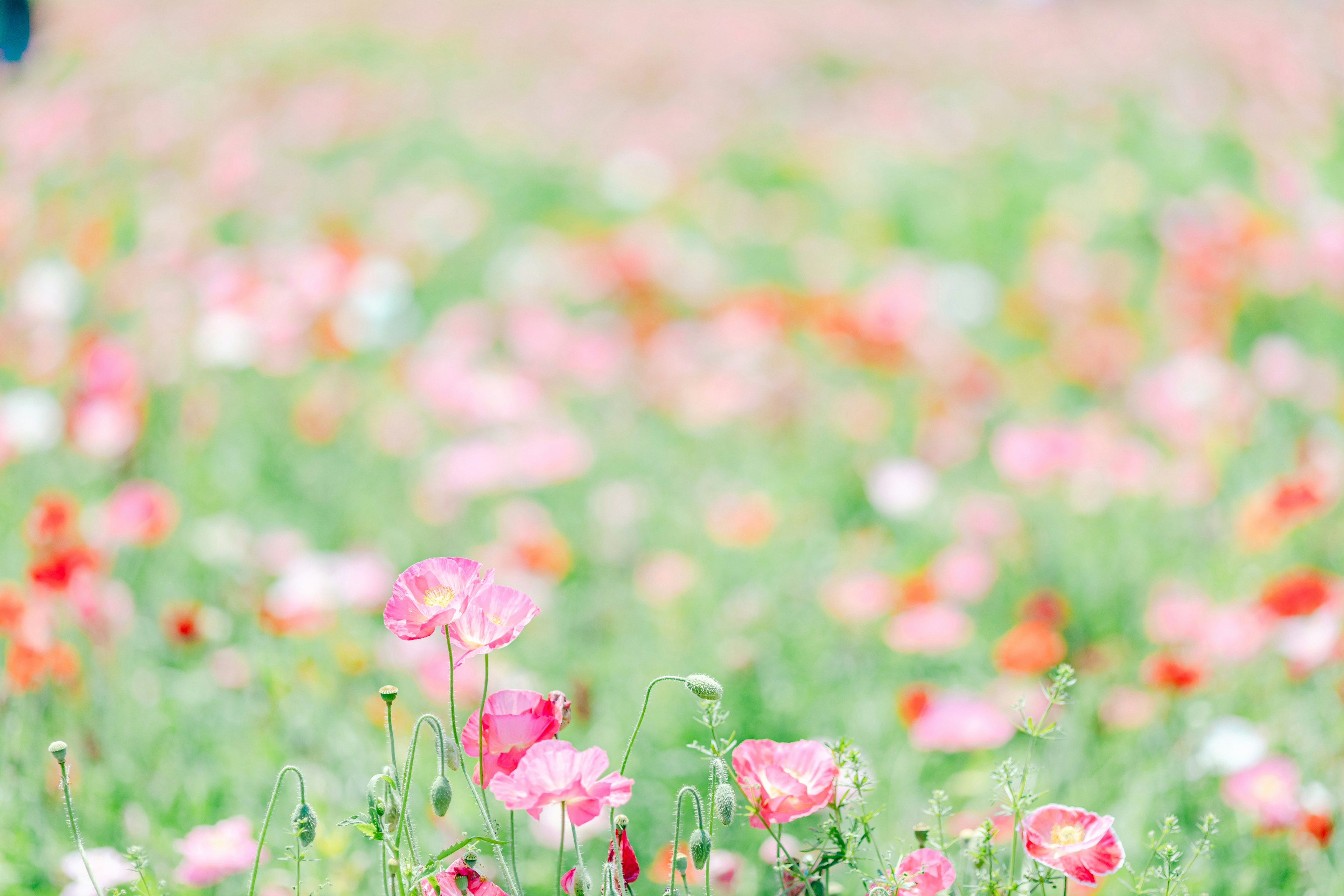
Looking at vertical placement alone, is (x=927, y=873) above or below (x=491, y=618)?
below

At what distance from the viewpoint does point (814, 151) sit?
3705 mm

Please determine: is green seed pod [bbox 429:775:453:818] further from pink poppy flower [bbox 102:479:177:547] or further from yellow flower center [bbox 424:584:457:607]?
pink poppy flower [bbox 102:479:177:547]

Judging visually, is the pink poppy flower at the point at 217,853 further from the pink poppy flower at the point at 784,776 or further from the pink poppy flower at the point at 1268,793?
the pink poppy flower at the point at 1268,793

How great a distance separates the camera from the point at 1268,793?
3.64ft

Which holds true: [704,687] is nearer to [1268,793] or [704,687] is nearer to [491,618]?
[491,618]

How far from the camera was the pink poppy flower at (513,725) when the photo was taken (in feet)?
2.24

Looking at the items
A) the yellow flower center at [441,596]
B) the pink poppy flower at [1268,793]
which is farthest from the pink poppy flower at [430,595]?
the pink poppy flower at [1268,793]

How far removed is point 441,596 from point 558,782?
0.14 m

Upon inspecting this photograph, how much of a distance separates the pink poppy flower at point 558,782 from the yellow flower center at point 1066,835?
0.28 meters

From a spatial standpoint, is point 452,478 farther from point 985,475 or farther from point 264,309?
point 985,475

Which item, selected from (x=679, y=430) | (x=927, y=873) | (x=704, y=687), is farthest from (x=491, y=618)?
(x=679, y=430)

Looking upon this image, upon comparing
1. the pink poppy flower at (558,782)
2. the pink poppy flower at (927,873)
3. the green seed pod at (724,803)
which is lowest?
the pink poppy flower at (927,873)

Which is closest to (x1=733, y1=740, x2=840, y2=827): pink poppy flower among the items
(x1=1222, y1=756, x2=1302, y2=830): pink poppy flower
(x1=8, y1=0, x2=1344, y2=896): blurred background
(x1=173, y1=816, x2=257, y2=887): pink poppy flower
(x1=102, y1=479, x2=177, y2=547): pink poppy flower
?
(x1=8, y1=0, x2=1344, y2=896): blurred background

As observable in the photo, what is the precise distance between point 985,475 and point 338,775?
1287 mm
